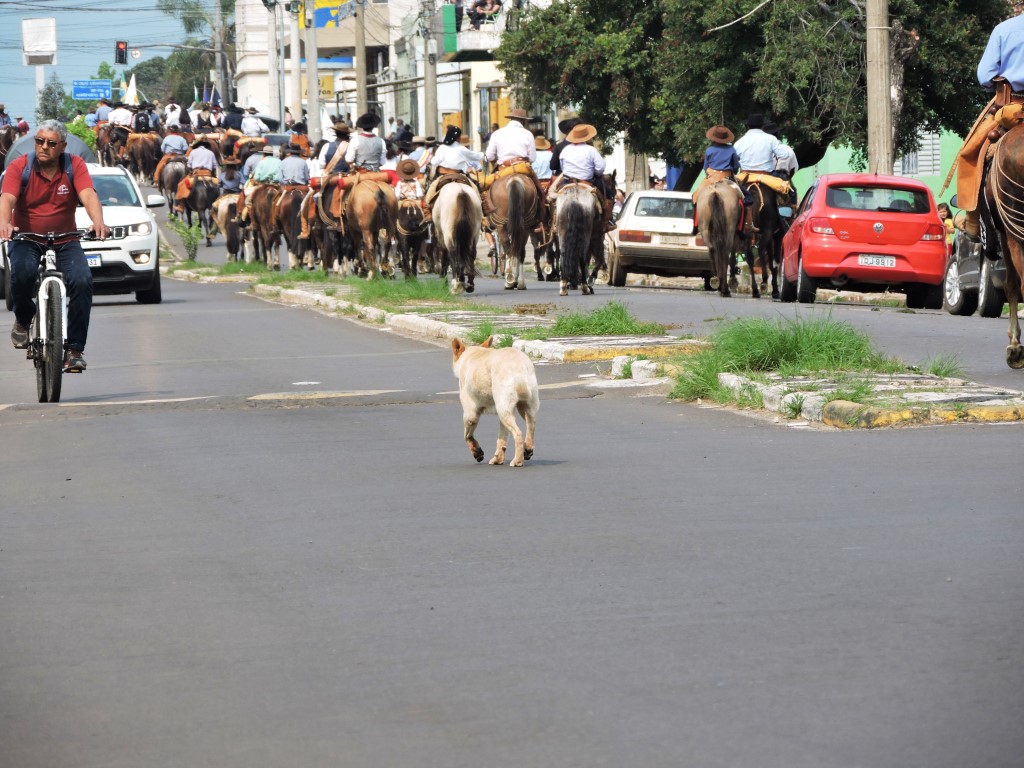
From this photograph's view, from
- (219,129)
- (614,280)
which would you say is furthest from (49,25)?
(614,280)

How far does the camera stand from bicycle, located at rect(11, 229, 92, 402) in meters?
13.3

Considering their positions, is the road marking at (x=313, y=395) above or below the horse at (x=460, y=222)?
below

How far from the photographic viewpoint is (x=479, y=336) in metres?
17.1

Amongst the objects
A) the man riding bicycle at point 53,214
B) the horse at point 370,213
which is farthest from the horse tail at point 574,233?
the man riding bicycle at point 53,214

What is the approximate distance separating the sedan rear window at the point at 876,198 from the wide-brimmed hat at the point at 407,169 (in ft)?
22.0

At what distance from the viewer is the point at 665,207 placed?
105 feet

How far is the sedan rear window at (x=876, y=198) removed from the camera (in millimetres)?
24141

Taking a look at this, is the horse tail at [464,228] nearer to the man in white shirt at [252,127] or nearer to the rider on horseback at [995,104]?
the rider on horseback at [995,104]

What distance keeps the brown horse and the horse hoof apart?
248 mm

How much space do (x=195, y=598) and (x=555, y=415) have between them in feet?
19.4

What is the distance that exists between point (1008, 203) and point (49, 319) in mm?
6390

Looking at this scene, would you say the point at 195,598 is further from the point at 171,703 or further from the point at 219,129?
the point at 219,129

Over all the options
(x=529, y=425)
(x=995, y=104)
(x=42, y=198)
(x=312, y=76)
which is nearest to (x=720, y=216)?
(x=995, y=104)

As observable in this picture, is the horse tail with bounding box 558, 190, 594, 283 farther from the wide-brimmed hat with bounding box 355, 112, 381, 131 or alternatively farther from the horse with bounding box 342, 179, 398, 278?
the wide-brimmed hat with bounding box 355, 112, 381, 131
